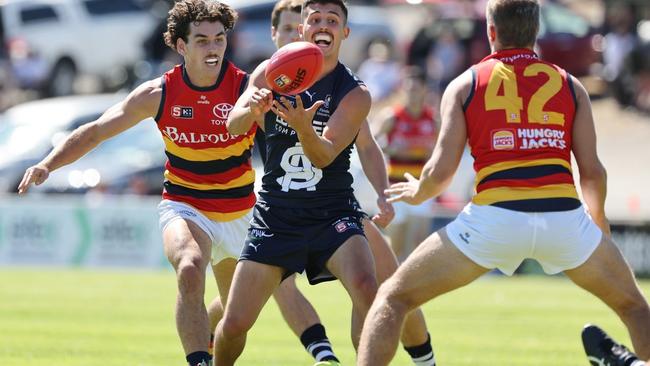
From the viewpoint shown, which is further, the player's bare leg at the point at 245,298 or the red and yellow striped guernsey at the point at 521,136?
the player's bare leg at the point at 245,298

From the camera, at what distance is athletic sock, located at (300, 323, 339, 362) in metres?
8.70

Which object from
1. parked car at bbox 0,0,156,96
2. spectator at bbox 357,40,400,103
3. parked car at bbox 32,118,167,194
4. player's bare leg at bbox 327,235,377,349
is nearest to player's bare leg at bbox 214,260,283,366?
player's bare leg at bbox 327,235,377,349

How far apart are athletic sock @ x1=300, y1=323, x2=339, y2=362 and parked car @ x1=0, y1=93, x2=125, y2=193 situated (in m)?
16.0

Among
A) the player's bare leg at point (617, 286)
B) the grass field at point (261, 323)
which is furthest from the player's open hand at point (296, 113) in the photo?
the grass field at point (261, 323)

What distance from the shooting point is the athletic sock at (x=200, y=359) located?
8195 millimetres

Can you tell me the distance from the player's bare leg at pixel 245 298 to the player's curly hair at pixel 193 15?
1754 mm

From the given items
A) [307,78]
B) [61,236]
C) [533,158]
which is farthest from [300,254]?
[61,236]

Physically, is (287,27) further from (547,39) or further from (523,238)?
(547,39)

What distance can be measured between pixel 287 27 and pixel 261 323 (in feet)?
15.9

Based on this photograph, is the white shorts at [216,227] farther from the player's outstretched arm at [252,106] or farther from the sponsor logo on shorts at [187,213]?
the player's outstretched arm at [252,106]

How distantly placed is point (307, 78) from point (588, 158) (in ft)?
5.28

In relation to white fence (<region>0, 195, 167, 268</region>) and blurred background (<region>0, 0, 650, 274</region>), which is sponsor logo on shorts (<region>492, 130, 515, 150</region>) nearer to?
blurred background (<region>0, 0, 650, 274</region>)

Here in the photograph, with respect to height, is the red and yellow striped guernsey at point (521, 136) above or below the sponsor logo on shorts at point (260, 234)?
above

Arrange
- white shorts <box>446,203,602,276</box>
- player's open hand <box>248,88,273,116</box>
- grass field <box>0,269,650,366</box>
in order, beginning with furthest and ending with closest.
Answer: grass field <box>0,269,650,366</box>, player's open hand <box>248,88,273,116</box>, white shorts <box>446,203,602,276</box>
